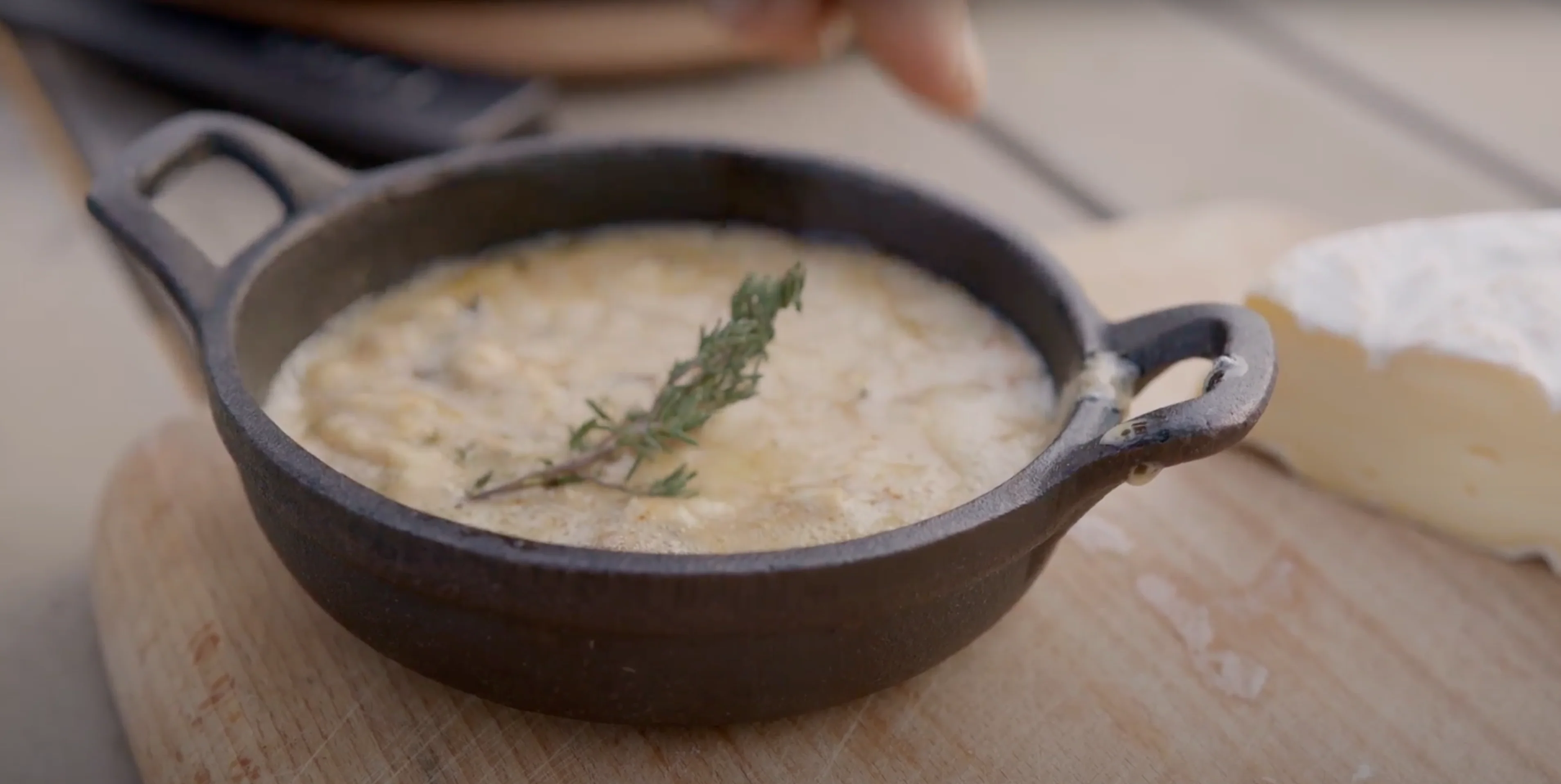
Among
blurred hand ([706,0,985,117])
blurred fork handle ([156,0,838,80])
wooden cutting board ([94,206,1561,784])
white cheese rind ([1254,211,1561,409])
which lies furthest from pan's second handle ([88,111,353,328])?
white cheese rind ([1254,211,1561,409])

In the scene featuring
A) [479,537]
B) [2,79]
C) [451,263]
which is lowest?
[2,79]

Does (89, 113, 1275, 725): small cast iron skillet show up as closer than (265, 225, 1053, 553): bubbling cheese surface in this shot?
Yes

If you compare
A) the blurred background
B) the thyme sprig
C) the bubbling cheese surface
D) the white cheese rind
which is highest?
the thyme sprig

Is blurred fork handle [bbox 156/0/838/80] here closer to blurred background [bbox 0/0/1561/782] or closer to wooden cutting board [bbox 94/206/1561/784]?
blurred background [bbox 0/0/1561/782]

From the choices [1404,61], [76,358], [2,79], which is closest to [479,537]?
[76,358]

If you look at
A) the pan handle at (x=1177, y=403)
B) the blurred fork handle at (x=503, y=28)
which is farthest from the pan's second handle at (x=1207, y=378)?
the blurred fork handle at (x=503, y=28)

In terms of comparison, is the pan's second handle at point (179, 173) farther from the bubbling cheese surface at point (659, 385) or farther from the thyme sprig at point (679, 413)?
the thyme sprig at point (679, 413)

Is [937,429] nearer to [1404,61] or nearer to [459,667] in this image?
[459,667]
